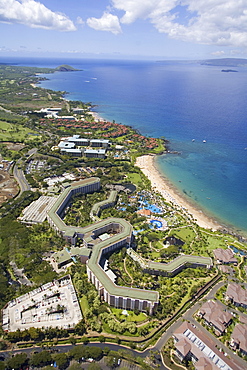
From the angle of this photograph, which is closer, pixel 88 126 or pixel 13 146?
pixel 13 146

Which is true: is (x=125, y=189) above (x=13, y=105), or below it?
below

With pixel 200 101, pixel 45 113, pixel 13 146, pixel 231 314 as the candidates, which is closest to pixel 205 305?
pixel 231 314

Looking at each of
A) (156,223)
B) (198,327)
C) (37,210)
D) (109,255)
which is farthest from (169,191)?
(198,327)

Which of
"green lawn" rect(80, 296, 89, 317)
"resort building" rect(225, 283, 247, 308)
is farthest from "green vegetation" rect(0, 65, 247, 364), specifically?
"resort building" rect(225, 283, 247, 308)

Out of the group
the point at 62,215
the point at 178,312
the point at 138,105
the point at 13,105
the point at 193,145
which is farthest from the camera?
the point at 138,105

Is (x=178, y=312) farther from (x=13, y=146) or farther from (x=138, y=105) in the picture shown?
(x=138, y=105)

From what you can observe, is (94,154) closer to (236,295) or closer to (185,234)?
(185,234)
